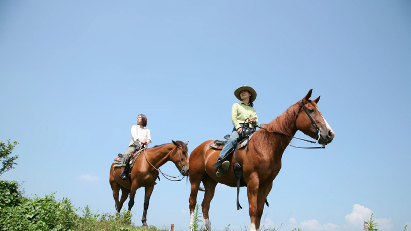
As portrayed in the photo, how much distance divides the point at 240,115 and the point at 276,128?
1391 mm

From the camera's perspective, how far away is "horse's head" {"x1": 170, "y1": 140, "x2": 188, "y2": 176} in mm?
11516

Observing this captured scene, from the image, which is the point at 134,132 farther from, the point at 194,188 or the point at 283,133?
the point at 283,133

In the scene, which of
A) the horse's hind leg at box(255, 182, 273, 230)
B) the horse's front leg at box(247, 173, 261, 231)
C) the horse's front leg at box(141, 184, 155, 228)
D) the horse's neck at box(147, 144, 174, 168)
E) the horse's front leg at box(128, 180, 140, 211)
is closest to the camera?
the horse's front leg at box(247, 173, 261, 231)

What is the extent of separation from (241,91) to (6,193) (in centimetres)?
854

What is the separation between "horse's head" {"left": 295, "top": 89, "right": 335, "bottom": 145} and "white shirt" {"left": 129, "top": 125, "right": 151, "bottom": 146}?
7.74m

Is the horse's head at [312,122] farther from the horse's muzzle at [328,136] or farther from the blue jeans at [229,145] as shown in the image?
the blue jeans at [229,145]

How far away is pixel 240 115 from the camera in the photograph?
28.2ft

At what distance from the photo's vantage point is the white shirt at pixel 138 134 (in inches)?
514

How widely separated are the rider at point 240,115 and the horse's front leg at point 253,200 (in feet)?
3.28

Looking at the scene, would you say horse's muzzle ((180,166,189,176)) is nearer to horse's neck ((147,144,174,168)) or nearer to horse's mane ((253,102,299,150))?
horse's neck ((147,144,174,168))

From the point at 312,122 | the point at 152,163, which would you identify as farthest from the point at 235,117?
the point at 152,163

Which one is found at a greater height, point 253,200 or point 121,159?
point 121,159

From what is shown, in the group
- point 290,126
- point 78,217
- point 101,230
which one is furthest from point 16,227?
point 290,126

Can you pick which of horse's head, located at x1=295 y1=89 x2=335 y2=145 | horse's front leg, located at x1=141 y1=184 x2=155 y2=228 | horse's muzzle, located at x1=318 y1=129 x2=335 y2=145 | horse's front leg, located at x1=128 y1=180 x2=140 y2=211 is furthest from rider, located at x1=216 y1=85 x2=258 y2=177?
horse's front leg, located at x1=128 y1=180 x2=140 y2=211
